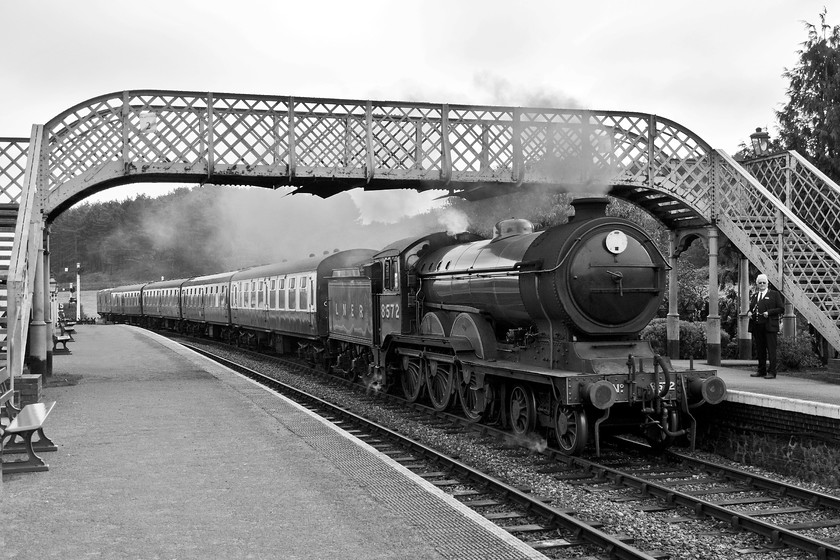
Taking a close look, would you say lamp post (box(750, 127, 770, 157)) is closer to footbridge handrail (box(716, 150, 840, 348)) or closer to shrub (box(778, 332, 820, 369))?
footbridge handrail (box(716, 150, 840, 348))

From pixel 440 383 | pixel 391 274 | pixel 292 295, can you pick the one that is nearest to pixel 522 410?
pixel 440 383

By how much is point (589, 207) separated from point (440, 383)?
425 cm

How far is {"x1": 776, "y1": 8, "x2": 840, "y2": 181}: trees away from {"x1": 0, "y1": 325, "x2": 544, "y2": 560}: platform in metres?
14.0

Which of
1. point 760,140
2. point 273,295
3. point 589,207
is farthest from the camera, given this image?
point 273,295

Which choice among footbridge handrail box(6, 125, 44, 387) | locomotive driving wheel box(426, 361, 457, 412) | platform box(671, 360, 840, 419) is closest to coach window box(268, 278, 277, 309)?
footbridge handrail box(6, 125, 44, 387)

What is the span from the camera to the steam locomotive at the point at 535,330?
349 inches

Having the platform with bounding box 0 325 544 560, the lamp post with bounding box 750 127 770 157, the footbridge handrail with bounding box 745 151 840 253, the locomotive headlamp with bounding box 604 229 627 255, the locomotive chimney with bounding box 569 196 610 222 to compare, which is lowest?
the platform with bounding box 0 325 544 560

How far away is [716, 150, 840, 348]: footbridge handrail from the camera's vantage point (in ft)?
46.8

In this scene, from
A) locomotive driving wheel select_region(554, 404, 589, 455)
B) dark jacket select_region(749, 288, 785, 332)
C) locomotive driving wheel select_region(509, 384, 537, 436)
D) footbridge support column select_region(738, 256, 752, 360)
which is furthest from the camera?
footbridge support column select_region(738, 256, 752, 360)

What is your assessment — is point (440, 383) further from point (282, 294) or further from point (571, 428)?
point (282, 294)

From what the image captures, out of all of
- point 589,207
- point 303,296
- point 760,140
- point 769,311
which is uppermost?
point 760,140

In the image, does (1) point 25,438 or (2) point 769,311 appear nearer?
(1) point 25,438

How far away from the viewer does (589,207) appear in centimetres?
958

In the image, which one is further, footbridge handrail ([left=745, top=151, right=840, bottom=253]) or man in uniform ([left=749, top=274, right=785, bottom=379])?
footbridge handrail ([left=745, top=151, right=840, bottom=253])
